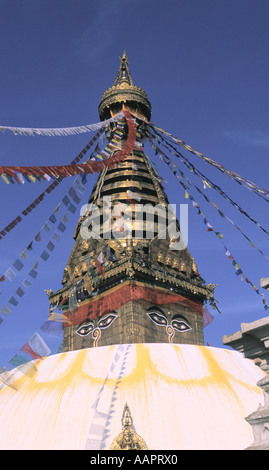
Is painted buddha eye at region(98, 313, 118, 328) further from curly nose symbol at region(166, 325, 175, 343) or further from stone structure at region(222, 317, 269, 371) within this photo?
stone structure at region(222, 317, 269, 371)

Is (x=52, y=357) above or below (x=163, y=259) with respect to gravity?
below

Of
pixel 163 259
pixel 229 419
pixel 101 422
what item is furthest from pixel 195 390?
pixel 163 259

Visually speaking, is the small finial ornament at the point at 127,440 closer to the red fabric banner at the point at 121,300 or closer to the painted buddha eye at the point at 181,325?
the red fabric banner at the point at 121,300

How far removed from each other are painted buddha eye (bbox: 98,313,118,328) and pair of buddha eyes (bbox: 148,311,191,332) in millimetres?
1454

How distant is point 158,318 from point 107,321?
202 centimetres

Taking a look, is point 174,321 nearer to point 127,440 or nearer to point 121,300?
point 121,300

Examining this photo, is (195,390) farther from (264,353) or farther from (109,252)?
(109,252)

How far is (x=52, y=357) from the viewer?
13.6 m

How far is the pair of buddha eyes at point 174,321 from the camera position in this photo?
56.9ft

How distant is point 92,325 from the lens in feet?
58.6

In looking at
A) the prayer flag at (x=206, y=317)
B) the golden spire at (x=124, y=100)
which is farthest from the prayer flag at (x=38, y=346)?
the golden spire at (x=124, y=100)

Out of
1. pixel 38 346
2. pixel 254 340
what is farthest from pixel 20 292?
pixel 254 340

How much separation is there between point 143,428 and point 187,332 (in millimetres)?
8351
